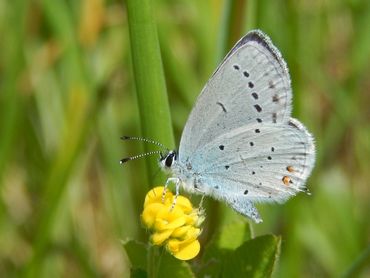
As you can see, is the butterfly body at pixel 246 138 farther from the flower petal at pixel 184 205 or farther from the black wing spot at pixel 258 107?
the flower petal at pixel 184 205

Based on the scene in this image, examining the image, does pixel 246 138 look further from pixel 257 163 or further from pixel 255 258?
pixel 255 258

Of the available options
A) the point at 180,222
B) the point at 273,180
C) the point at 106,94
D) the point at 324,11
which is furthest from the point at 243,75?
the point at 324,11

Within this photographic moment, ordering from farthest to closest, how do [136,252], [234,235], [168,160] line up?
[168,160] < [234,235] < [136,252]

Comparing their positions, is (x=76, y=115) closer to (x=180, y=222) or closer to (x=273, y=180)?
(x=273, y=180)

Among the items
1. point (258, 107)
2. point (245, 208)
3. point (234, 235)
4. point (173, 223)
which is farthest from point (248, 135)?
point (173, 223)

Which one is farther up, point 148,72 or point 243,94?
point 148,72

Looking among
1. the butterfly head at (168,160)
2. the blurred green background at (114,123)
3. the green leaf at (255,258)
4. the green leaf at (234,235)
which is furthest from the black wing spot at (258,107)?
the blurred green background at (114,123)
